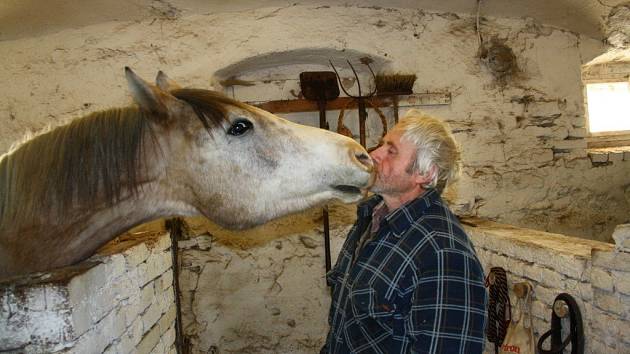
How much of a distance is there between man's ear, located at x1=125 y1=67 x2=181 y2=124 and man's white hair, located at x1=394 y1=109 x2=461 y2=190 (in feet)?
2.35

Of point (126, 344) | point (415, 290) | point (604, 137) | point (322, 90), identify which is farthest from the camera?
point (604, 137)

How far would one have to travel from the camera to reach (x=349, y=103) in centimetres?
330

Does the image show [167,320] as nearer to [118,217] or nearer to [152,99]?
[118,217]

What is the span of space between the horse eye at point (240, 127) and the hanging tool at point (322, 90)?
1.76 m

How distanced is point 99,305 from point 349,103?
7.71ft

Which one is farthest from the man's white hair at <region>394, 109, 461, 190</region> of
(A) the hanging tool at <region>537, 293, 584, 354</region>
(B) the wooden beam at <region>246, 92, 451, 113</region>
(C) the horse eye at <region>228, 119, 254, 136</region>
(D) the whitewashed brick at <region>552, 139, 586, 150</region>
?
(D) the whitewashed brick at <region>552, 139, 586, 150</region>

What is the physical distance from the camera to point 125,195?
1312mm

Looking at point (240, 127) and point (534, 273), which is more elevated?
point (240, 127)

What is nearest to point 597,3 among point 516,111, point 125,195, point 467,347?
point 516,111

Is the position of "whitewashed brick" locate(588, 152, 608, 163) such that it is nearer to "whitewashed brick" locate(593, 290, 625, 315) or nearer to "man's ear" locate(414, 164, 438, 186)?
"whitewashed brick" locate(593, 290, 625, 315)

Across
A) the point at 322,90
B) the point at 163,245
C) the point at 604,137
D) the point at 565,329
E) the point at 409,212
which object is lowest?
the point at 565,329

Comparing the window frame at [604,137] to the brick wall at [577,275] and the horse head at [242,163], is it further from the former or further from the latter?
the horse head at [242,163]

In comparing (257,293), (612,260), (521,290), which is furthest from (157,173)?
(257,293)

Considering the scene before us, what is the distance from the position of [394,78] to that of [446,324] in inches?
91.8
